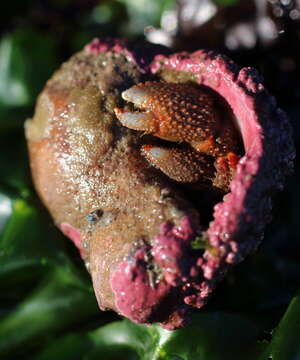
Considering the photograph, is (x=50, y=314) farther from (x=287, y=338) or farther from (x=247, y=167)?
(x=247, y=167)

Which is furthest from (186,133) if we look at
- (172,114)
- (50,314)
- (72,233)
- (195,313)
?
(50,314)

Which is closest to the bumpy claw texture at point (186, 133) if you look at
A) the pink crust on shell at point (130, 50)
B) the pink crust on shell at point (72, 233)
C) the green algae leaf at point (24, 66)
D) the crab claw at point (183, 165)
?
the crab claw at point (183, 165)

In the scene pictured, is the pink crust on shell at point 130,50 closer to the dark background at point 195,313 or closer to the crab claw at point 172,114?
the crab claw at point 172,114

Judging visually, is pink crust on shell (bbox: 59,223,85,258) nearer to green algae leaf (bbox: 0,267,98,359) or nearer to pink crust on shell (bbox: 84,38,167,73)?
green algae leaf (bbox: 0,267,98,359)

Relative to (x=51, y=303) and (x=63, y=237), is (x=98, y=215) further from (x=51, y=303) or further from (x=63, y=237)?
(x=51, y=303)

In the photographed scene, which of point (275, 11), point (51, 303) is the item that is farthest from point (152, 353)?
point (275, 11)

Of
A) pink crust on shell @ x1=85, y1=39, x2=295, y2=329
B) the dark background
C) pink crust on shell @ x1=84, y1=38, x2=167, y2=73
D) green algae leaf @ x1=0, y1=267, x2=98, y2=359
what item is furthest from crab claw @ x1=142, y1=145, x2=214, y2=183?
green algae leaf @ x1=0, y1=267, x2=98, y2=359
